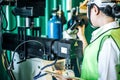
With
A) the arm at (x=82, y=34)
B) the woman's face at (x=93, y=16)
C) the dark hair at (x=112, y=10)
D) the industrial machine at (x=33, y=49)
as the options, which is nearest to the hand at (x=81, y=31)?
the arm at (x=82, y=34)

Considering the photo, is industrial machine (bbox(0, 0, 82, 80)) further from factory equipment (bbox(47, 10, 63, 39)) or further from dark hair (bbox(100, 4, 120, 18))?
dark hair (bbox(100, 4, 120, 18))

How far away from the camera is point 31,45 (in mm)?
2105

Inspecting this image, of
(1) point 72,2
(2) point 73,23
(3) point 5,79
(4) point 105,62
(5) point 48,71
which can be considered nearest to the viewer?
(4) point 105,62

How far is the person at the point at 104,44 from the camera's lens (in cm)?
175

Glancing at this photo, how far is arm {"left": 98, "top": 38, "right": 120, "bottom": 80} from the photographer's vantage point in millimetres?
1738

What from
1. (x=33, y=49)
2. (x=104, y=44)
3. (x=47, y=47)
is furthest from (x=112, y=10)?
(x=33, y=49)

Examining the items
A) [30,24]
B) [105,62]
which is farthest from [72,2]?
[105,62]

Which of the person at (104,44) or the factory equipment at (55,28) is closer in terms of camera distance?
the person at (104,44)

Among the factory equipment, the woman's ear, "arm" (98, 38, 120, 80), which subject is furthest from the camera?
the factory equipment

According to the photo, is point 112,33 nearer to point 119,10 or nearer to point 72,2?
point 119,10

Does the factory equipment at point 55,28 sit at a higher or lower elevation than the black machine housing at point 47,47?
higher

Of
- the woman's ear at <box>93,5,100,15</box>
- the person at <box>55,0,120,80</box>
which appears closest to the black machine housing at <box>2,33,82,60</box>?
the person at <box>55,0,120,80</box>

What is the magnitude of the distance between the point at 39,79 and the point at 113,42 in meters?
0.72

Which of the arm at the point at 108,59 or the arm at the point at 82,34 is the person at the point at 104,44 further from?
the arm at the point at 82,34
